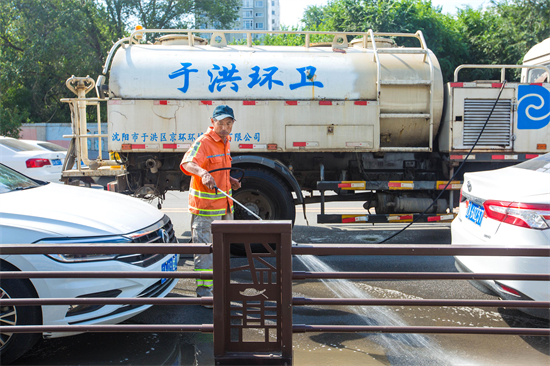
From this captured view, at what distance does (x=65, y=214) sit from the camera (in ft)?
10.9

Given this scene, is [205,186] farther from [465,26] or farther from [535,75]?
[465,26]

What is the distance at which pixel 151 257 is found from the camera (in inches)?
142

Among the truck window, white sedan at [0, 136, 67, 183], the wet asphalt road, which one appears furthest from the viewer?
white sedan at [0, 136, 67, 183]

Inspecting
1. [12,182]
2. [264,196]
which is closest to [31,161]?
[264,196]

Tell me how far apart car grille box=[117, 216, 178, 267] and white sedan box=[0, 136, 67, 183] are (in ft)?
24.5

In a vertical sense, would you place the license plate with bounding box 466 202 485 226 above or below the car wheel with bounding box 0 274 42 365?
above

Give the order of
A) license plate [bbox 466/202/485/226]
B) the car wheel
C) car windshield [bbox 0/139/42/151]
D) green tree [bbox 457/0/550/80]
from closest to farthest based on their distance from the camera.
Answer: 1. the car wheel
2. license plate [bbox 466/202/485/226]
3. car windshield [bbox 0/139/42/151]
4. green tree [bbox 457/0/550/80]

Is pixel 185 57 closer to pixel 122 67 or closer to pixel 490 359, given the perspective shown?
pixel 122 67

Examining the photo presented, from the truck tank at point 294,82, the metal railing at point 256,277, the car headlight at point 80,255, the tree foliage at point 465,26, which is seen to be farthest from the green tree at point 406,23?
the metal railing at point 256,277

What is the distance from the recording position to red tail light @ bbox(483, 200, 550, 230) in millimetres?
3330

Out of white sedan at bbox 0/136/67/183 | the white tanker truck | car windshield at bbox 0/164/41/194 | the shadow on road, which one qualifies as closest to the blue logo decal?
the white tanker truck

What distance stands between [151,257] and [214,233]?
4.92ft

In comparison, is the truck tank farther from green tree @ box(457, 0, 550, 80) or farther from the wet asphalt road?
green tree @ box(457, 0, 550, 80)

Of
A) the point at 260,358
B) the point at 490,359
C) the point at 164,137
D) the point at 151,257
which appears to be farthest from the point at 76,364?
the point at 164,137
